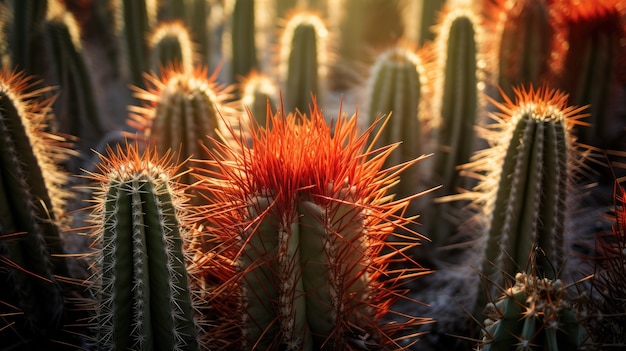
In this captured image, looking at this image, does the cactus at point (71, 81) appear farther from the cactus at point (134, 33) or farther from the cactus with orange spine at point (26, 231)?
the cactus with orange spine at point (26, 231)

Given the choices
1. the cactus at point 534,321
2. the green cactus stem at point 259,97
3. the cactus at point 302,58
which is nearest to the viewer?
the cactus at point 534,321

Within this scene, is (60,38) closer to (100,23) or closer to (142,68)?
(142,68)

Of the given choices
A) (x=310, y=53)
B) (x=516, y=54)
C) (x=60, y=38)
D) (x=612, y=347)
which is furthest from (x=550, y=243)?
(x=60, y=38)

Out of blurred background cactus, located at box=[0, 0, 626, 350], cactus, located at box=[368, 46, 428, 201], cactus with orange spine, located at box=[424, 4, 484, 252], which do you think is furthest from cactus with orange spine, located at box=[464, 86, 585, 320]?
cactus with orange spine, located at box=[424, 4, 484, 252]

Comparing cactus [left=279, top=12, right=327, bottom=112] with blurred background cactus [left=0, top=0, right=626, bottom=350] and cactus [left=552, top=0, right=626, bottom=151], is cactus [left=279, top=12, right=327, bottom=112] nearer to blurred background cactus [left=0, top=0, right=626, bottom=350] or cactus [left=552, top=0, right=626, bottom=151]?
blurred background cactus [left=0, top=0, right=626, bottom=350]

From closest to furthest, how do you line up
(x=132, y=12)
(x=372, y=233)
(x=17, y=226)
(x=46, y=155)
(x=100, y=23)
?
(x=372, y=233)
(x=17, y=226)
(x=46, y=155)
(x=132, y=12)
(x=100, y=23)

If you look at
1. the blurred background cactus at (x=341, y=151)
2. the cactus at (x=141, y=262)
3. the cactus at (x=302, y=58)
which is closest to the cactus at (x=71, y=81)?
the blurred background cactus at (x=341, y=151)
